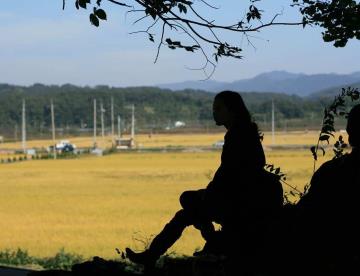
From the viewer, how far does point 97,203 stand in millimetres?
25125

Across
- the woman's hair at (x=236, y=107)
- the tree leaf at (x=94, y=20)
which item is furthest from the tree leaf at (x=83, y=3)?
the woman's hair at (x=236, y=107)

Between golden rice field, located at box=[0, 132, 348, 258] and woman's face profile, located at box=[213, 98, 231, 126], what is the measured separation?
1.26 meters

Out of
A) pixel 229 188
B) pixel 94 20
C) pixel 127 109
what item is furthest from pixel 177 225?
pixel 127 109

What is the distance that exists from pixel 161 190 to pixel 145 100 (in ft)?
383

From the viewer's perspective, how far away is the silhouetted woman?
9.05 ft

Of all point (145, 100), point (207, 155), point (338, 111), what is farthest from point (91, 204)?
point (145, 100)

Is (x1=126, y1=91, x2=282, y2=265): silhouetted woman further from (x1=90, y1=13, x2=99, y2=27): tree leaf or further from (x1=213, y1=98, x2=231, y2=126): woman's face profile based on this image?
(x1=90, y1=13, x2=99, y2=27): tree leaf

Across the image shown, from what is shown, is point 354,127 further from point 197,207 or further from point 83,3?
point 83,3

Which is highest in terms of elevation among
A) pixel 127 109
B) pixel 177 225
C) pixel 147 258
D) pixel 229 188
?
pixel 127 109

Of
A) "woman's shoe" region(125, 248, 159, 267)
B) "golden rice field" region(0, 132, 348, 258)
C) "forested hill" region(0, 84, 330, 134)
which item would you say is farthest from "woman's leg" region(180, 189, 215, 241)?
"forested hill" region(0, 84, 330, 134)

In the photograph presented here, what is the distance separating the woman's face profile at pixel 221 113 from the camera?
2.97 meters

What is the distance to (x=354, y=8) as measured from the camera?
3436mm

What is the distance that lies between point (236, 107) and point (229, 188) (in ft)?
1.19

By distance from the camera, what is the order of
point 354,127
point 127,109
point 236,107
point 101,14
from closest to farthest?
point 354,127
point 101,14
point 236,107
point 127,109
